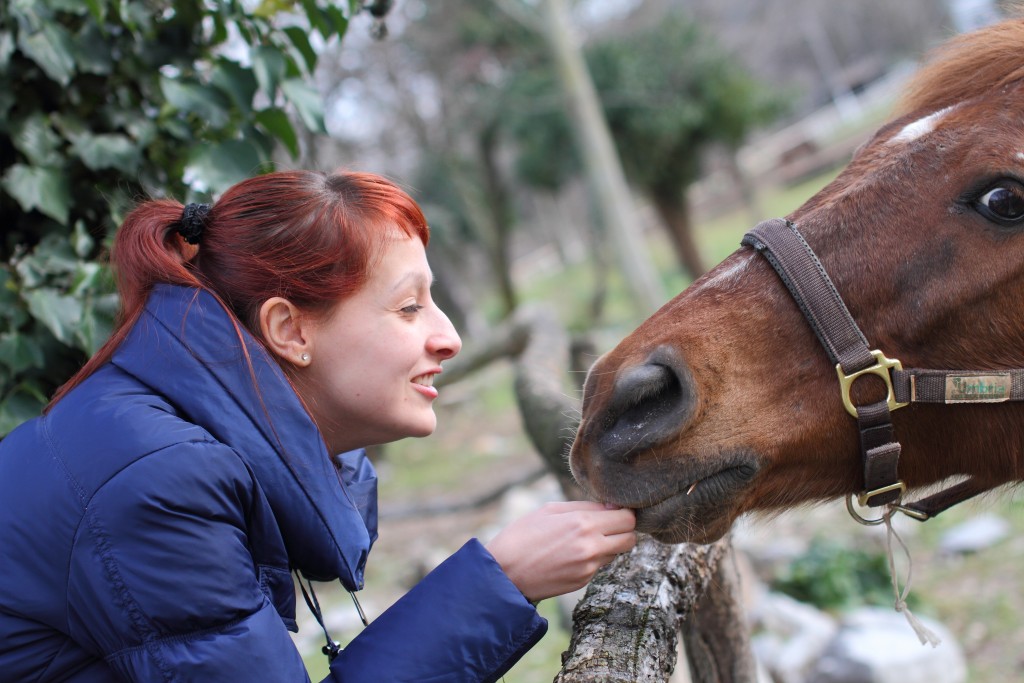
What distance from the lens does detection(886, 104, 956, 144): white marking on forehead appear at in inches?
67.2

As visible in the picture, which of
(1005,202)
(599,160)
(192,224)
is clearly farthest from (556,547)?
(599,160)

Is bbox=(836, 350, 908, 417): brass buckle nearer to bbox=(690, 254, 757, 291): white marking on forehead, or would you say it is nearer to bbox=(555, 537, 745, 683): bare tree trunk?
bbox=(690, 254, 757, 291): white marking on forehead

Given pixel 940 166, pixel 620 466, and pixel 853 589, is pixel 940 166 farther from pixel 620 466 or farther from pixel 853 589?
pixel 853 589

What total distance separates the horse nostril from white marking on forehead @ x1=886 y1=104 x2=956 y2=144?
2.30 feet

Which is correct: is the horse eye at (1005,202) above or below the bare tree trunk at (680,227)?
above

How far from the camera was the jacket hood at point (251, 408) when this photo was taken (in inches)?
51.8

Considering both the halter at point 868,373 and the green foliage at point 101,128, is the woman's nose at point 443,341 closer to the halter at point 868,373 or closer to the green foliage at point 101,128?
the halter at point 868,373

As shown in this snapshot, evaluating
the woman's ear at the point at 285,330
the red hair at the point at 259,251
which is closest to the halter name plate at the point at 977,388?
the red hair at the point at 259,251

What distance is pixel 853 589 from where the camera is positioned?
4.59 meters

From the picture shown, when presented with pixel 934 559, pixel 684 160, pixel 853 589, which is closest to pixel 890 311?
pixel 853 589

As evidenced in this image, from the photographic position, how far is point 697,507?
5.13 ft

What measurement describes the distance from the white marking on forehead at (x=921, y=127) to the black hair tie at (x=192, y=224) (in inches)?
54.6

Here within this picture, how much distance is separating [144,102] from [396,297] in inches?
51.0

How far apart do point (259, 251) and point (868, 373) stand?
3.77 feet
